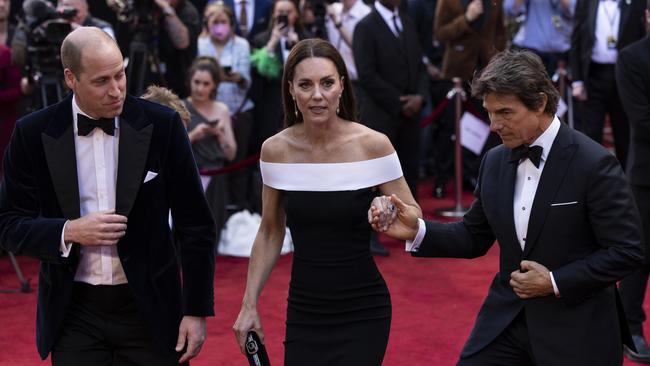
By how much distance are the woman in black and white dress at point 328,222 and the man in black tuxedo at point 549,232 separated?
0.30 m

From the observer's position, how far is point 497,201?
3855mm

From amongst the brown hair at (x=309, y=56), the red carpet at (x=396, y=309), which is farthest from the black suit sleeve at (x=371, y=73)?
the brown hair at (x=309, y=56)

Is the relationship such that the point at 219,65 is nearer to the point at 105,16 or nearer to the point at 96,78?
the point at 105,16

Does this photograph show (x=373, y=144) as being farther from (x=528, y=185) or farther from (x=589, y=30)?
(x=589, y=30)

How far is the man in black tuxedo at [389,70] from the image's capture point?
835cm

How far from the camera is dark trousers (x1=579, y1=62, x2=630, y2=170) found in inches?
349

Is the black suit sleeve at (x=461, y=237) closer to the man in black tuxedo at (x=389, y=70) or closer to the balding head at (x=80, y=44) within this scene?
the balding head at (x=80, y=44)

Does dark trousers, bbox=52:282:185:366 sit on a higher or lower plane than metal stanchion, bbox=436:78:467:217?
higher

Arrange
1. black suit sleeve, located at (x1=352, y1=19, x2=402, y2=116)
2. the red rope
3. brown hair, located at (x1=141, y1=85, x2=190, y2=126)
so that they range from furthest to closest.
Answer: black suit sleeve, located at (x1=352, y1=19, x2=402, y2=116) → the red rope → brown hair, located at (x1=141, y1=85, x2=190, y2=126)

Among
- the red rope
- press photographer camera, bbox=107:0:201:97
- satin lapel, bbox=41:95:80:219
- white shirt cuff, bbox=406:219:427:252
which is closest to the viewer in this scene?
satin lapel, bbox=41:95:80:219

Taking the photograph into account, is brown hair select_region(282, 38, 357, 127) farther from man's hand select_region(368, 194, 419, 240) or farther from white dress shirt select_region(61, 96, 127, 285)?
white dress shirt select_region(61, 96, 127, 285)

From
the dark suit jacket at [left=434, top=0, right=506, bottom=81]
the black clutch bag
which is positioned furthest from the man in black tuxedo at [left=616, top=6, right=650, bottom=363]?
the dark suit jacket at [left=434, top=0, right=506, bottom=81]

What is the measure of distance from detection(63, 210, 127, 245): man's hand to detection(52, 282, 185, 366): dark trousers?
25 cm

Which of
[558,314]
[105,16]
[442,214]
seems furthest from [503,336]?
[105,16]
